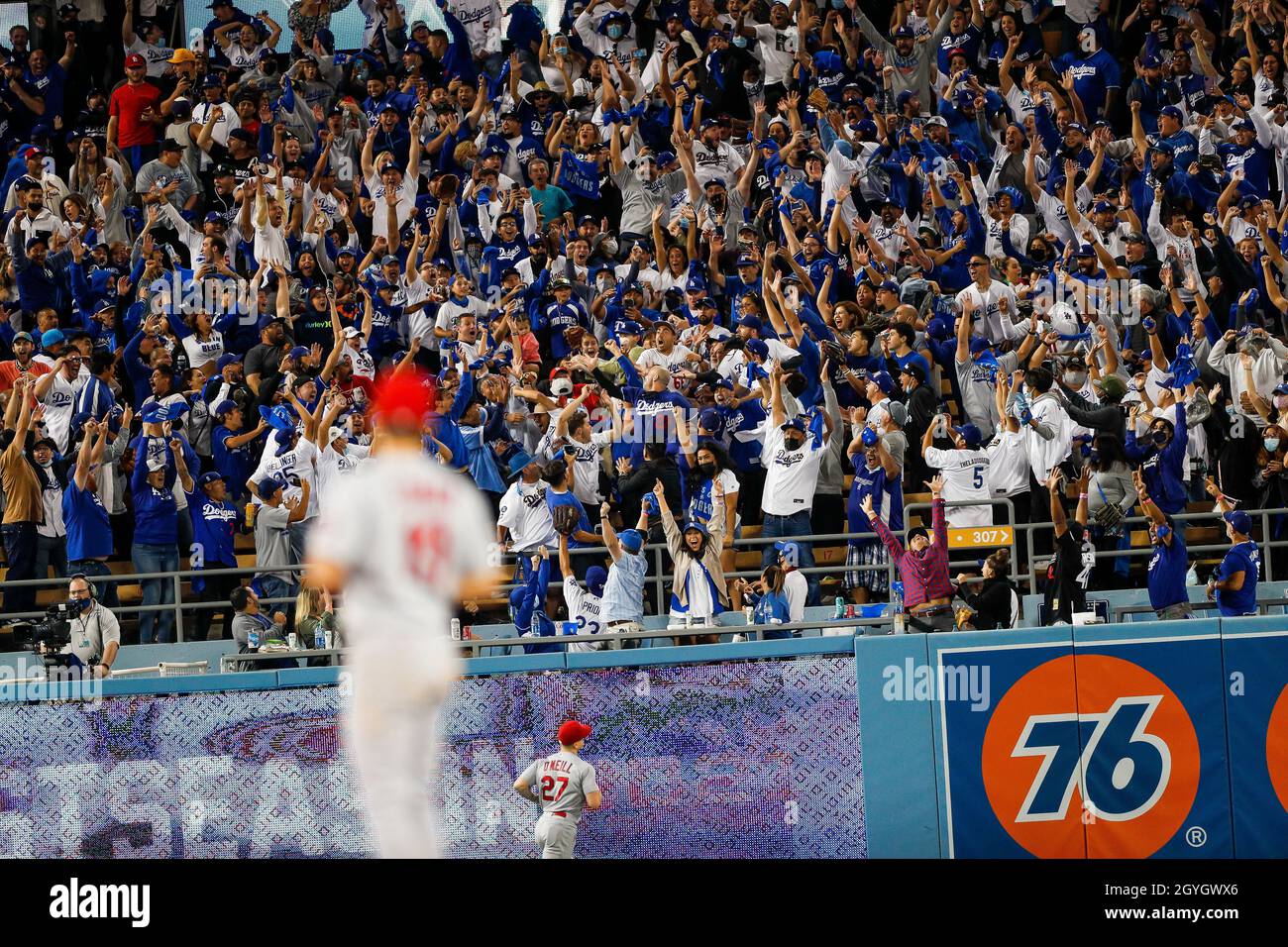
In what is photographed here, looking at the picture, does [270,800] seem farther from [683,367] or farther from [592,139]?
[592,139]

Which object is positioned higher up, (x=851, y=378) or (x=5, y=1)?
(x=5, y=1)

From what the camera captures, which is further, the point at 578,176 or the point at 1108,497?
the point at 578,176

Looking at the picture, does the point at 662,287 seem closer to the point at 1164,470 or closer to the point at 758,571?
the point at 758,571

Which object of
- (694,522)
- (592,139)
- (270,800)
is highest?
(592,139)

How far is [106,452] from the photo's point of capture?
13.8m

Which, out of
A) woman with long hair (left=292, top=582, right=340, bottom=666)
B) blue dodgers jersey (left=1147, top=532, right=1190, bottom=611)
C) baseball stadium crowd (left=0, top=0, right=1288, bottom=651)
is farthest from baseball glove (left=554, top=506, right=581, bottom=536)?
blue dodgers jersey (left=1147, top=532, right=1190, bottom=611)

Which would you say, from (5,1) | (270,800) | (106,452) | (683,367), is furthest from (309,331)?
(5,1)

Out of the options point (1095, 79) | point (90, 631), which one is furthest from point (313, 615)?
point (1095, 79)

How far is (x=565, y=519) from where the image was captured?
40.0 ft

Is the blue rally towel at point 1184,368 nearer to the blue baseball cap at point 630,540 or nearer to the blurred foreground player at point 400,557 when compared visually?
the blue baseball cap at point 630,540

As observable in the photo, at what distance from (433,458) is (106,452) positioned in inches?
125

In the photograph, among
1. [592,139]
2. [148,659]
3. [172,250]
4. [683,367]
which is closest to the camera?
[148,659]

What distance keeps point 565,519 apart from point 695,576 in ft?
3.26

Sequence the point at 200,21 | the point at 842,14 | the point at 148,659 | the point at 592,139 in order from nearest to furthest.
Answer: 1. the point at 148,659
2. the point at 592,139
3. the point at 842,14
4. the point at 200,21
